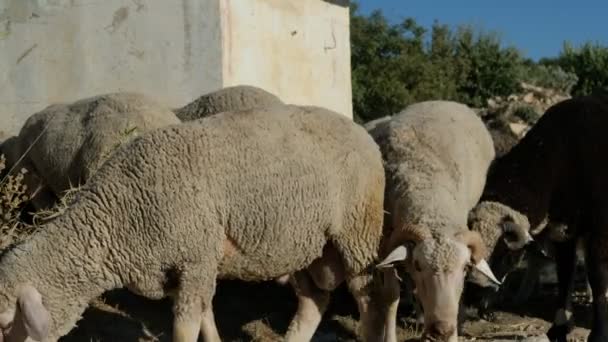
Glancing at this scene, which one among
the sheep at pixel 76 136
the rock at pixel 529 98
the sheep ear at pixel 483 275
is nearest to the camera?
the sheep ear at pixel 483 275

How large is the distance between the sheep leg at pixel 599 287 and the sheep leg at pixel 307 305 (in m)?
2.66

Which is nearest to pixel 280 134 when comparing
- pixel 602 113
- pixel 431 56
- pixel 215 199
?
→ pixel 215 199

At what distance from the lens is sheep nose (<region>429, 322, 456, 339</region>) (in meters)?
6.97

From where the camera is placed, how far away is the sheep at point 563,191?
340 inches

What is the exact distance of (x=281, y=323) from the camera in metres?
9.29

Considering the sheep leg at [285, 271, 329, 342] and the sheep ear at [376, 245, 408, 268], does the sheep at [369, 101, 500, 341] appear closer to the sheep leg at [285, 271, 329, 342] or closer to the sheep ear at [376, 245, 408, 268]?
the sheep ear at [376, 245, 408, 268]

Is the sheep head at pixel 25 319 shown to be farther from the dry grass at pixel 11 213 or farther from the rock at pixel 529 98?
the rock at pixel 529 98

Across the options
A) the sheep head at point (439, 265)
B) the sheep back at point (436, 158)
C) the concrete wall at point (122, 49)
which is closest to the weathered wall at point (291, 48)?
the concrete wall at point (122, 49)

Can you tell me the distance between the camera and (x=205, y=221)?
6543mm

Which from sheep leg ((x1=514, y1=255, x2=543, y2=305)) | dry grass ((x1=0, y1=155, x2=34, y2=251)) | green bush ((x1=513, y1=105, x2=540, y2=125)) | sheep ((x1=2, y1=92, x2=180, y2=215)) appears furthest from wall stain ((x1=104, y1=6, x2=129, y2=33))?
green bush ((x1=513, y1=105, x2=540, y2=125))

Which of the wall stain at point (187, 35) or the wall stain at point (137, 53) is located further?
the wall stain at point (137, 53)

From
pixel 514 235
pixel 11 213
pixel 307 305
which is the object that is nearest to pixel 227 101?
pixel 11 213

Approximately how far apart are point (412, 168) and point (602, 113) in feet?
7.98

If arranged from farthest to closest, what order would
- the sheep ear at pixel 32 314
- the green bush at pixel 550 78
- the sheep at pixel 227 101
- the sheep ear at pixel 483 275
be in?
Result: the green bush at pixel 550 78 → the sheep at pixel 227 101 → the sheep ear at pixel 483 275 → the sheep ear at pixel 32 314
